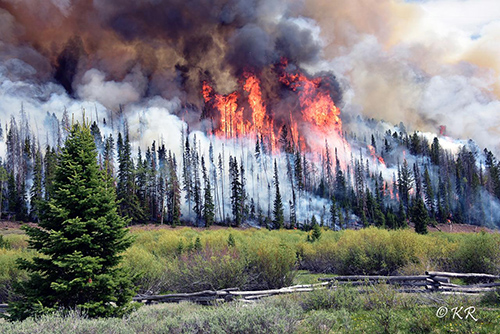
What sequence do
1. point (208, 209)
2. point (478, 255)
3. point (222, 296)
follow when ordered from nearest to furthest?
point (222, 296) → point (478, 255) → point (208, 209)

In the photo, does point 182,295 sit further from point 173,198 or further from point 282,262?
point 173,198

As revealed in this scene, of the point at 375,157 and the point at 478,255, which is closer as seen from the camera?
the point at 478,255

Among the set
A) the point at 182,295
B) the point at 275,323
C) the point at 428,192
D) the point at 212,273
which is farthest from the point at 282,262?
the point at 428,192

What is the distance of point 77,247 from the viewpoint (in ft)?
33.3

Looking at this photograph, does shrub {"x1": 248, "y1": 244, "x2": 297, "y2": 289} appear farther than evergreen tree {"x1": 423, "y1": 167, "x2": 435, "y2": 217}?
No

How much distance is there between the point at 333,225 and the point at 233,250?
204 feet

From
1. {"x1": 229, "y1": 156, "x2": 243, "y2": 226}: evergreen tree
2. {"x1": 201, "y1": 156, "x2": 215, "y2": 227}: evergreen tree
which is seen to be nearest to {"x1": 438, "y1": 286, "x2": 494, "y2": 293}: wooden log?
{"x1": 201, "y1": 156, "x2": 215, "y2": 227}: evergreen tree

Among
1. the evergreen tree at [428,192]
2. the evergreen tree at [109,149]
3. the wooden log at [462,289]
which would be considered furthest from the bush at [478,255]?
the evergreen tree at [428,192]

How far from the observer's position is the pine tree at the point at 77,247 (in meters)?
9.63

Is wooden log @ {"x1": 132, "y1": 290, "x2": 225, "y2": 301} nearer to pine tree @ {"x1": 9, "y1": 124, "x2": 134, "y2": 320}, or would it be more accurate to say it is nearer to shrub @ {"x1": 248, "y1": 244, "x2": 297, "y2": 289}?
shrub @ {"x1": 248, "y1": 244, "x2": 297, "y2": 289}

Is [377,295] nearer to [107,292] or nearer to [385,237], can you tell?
[107,292]

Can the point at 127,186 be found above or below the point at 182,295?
above

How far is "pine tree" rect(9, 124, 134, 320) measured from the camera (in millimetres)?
9633

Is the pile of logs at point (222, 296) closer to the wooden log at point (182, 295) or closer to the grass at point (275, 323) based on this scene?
the wooden log at point (182, 295)
